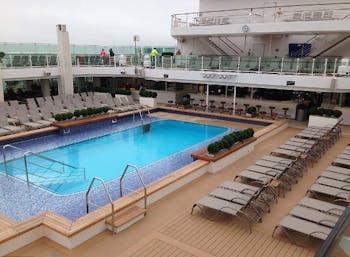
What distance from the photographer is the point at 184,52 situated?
21531mm

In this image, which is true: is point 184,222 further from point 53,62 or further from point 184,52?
point 184,52

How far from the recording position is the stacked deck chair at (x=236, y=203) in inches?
234

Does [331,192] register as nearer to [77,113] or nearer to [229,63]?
[229,63]

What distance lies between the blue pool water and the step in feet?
8.52

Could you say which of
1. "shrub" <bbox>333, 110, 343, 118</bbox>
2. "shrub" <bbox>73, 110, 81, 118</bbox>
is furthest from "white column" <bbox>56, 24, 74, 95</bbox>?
"shrub" <bbox>333, 110, 343, 118</bbox>

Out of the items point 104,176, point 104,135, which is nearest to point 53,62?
point 104,135

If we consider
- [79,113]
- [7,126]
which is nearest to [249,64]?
[79,113]

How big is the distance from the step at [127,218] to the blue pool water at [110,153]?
2596 mm

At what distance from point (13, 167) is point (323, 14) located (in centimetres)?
1526

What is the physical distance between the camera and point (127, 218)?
5.90 m

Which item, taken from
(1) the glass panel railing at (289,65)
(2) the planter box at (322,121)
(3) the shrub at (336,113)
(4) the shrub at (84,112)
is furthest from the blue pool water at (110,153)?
(3) the shrub at (336,113)

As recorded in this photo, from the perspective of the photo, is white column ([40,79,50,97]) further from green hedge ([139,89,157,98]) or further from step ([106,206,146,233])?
step ([106,206,146,233])

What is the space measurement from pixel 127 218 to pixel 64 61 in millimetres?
14343

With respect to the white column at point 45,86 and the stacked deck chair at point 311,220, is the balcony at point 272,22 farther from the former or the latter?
the stacked deck chair at point 311,220
